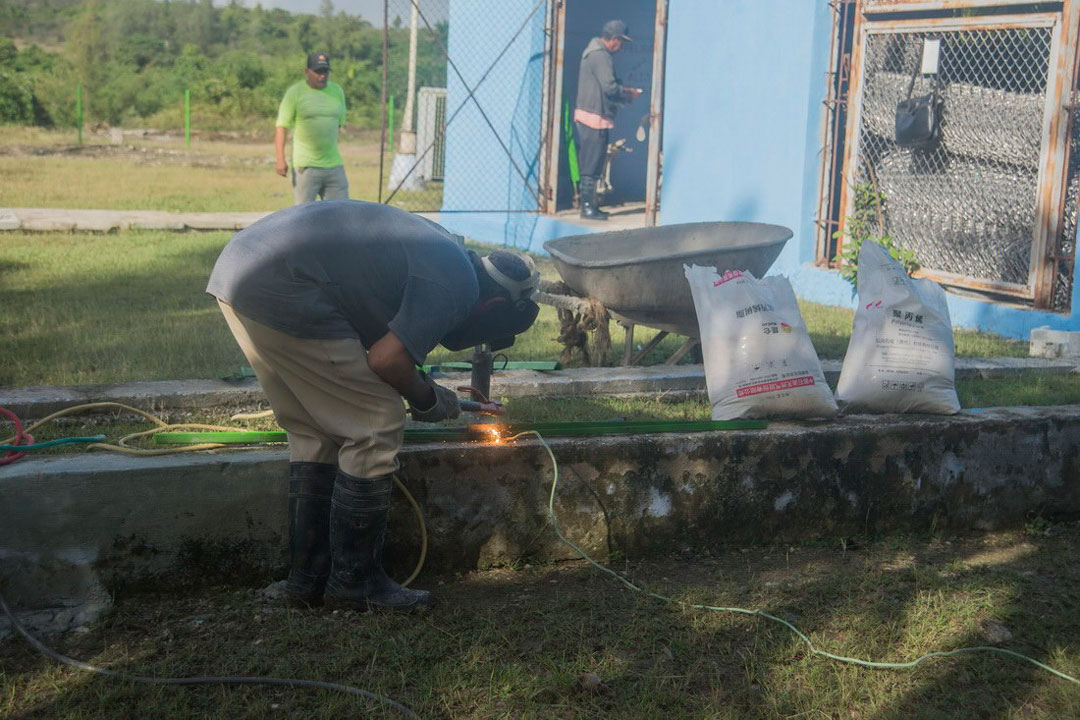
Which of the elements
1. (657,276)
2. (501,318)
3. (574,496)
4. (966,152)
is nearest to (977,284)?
(966,152)

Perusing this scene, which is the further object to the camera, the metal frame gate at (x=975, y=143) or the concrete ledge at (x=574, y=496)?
the metal frame gate at (x=975, y=143)

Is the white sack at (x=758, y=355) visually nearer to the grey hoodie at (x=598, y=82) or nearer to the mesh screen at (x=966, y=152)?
the mesh screen at (x=966, y=152)

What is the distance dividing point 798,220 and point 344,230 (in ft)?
23.2

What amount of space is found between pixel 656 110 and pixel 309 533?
8.38m

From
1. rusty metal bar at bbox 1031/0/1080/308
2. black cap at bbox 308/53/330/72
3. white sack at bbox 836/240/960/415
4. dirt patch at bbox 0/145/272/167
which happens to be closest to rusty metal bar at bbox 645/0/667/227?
black cap at bbox 308/53/330/72

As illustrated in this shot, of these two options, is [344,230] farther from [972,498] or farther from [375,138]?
[375,138]

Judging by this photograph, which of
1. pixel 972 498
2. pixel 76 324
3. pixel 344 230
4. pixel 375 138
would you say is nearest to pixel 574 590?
pixel 344 230

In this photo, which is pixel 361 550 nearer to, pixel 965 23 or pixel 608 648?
pixel 608 648

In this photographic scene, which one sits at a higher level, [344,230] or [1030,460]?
[344,230]

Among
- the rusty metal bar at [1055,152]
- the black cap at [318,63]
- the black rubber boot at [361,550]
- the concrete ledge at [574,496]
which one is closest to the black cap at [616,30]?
the black cap at [318,63]

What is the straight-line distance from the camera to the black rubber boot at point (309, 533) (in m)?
3.45

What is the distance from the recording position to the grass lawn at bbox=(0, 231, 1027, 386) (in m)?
5.86

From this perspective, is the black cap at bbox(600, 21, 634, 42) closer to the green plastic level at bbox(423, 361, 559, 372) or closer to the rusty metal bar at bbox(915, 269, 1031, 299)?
the rusty metal bar at bbox(915, 269, 1031, 299)

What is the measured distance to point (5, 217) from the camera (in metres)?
12.7
